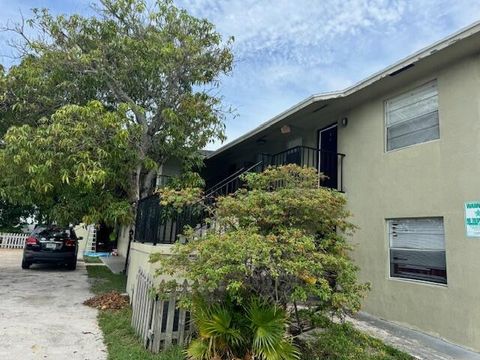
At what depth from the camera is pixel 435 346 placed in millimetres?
6129

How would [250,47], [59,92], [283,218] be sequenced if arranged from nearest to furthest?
[283,218], [59,92], [250,47]

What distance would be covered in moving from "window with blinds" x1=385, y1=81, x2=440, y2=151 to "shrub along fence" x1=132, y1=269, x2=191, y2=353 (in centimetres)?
557

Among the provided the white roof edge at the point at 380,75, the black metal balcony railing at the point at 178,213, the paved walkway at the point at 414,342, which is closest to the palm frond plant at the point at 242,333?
the black metal balcony railing at the point at 178,213

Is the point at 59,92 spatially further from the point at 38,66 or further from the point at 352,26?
the point at 352,26

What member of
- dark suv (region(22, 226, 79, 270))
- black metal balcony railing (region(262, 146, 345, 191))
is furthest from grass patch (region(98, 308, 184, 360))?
dark suv (region(22, 226, 79, 270))

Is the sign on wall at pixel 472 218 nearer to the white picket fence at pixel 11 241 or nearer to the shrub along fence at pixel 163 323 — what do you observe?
the shrub along fence at pixel 163 323

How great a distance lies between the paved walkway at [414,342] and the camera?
5.67 metres

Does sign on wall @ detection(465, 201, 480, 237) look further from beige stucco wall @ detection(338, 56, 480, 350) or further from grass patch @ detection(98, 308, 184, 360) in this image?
grass patch @ detection(98, 308, 184, 360)

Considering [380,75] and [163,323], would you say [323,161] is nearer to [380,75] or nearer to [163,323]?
[380,75]

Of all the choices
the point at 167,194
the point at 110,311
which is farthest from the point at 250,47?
the point at 110,311

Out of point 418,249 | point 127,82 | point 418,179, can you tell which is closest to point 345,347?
point 418,249

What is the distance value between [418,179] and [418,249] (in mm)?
1398

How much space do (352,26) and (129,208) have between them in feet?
26.0

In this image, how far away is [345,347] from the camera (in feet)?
17.1
